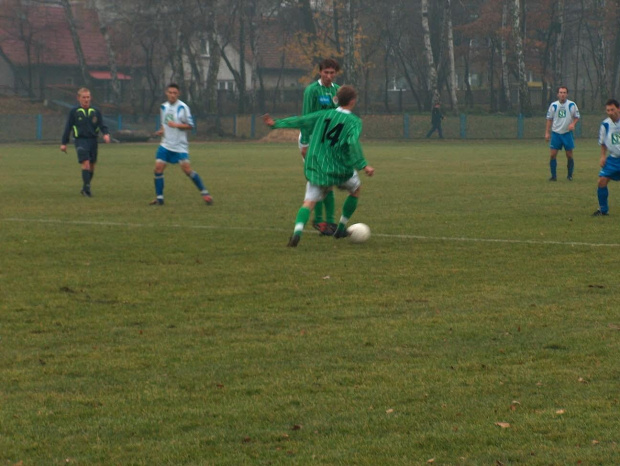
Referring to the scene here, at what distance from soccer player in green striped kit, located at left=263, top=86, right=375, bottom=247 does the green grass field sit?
0.57 metres

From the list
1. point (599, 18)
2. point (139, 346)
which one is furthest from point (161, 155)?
point (599, 18)

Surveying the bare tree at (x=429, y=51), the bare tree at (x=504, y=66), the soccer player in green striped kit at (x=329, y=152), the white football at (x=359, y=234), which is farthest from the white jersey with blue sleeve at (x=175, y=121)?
the bare tree at (x=504, y=66)

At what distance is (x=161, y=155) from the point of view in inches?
672

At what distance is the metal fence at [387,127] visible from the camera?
5581cm

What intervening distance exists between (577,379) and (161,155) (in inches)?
479

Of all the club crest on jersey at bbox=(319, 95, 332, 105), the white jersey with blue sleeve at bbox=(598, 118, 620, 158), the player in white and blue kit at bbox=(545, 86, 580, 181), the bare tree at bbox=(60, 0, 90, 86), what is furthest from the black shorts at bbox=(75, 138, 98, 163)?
the bare tree at bbox=(60, 0, 90, 86)

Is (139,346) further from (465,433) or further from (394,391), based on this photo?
(465,433)

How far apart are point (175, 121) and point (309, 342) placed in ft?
35.4

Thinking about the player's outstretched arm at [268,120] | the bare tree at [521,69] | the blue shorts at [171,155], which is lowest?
the blue shorts at [171,155]

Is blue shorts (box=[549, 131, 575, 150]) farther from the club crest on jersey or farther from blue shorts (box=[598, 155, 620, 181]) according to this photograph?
the club crest on jersey

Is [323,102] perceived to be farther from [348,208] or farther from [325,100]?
[348,208]

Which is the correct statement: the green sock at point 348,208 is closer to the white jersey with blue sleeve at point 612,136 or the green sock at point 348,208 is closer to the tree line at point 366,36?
the white jersey with blue sleeve at point 612,136

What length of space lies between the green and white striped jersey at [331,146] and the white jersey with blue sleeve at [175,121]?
5.72 metres

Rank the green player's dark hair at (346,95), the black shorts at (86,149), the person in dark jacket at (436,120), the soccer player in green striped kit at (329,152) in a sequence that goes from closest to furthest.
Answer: the green player's dark hair at (346,95) < the soccer player in green striped kit at (329,152) < the black shorts at (86,149) < the person in dark jacket at (436,120)
